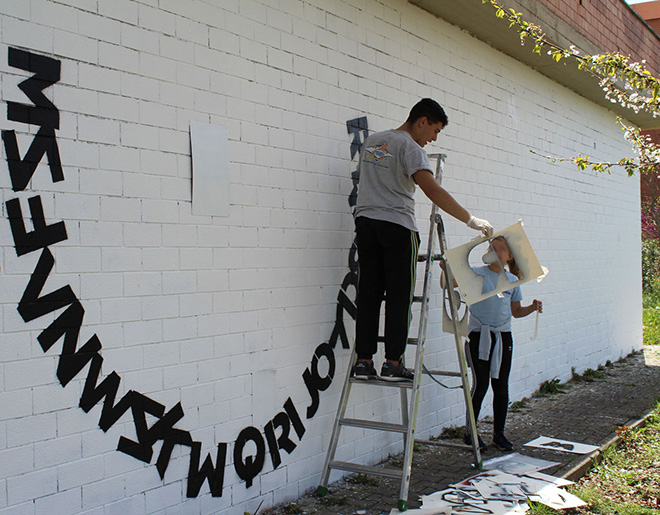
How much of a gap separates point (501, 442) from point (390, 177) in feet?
8.52

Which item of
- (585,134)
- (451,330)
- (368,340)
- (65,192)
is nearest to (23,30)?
(65,192)

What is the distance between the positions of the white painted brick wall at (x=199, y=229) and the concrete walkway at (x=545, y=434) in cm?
26

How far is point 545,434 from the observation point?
247 inches

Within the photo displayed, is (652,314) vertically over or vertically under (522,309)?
under

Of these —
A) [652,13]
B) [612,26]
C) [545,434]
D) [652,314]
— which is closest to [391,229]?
[545,434]

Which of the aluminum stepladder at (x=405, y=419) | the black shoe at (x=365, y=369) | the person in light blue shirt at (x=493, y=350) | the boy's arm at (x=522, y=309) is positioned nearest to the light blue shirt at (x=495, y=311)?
the person in light blue shirt at (x=493, y=350)

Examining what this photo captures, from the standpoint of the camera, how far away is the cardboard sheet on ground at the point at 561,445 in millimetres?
5695

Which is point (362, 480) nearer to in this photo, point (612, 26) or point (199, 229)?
point (199, 229)

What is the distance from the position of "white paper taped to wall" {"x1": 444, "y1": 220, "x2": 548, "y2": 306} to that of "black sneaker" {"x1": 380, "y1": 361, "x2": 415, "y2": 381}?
2.54ft

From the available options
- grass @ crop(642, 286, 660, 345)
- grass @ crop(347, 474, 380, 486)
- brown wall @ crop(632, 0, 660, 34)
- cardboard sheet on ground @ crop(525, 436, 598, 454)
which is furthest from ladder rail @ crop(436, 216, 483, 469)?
brown wall @ crop(632, 0, 660, 34)

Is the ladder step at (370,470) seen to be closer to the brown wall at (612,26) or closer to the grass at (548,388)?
the grass at (548,388)

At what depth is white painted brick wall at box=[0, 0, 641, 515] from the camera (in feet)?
10.7

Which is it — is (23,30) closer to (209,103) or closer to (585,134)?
(209,103)

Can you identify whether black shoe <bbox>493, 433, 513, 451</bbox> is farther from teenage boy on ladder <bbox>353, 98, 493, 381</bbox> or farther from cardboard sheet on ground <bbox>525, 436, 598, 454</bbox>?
teenage boy on ladder <bbox>353, 98, 493, 381</bbox>
